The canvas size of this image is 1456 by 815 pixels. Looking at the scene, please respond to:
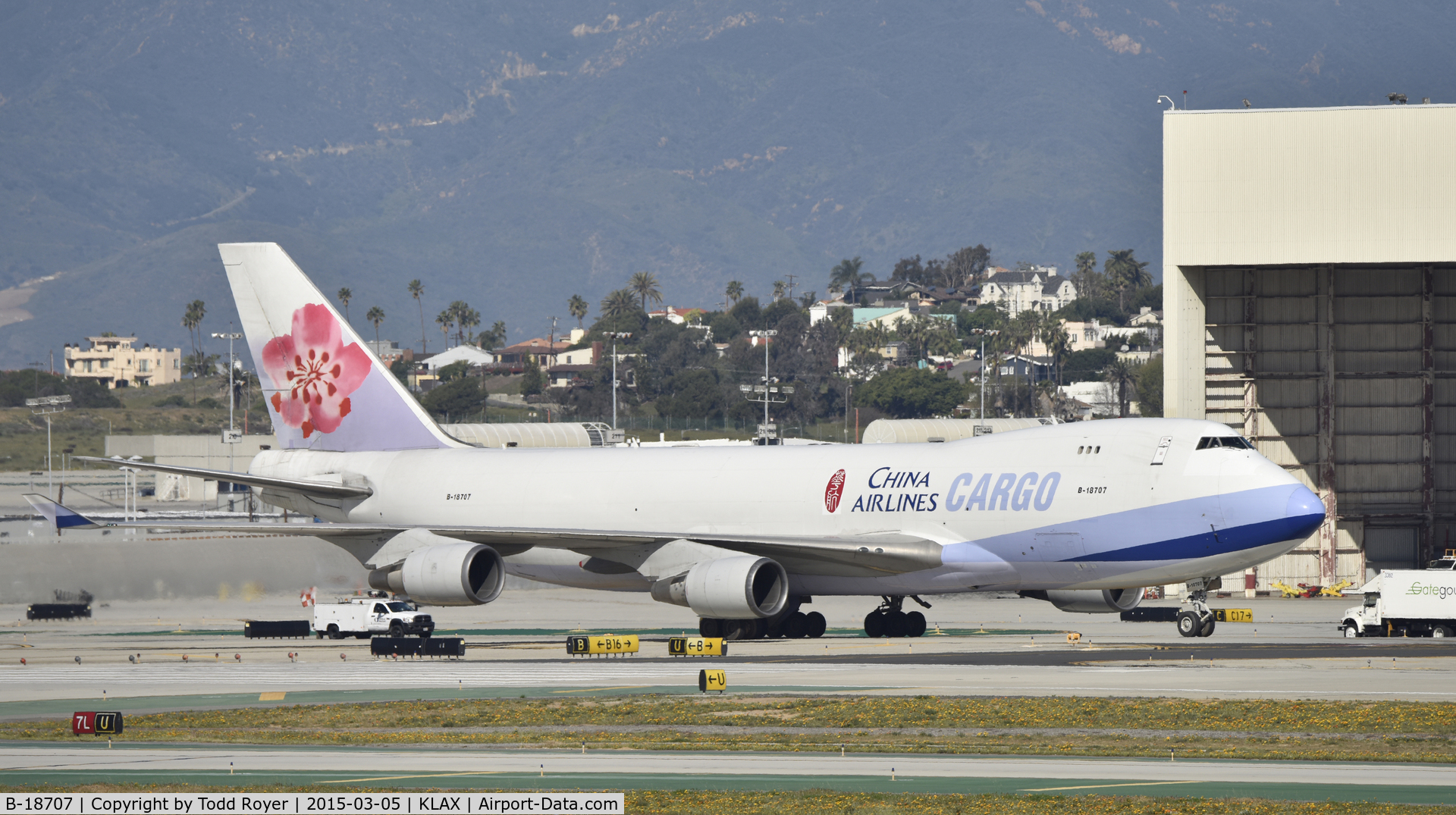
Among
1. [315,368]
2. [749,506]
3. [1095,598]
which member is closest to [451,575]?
[749,506]

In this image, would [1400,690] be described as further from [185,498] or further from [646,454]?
[185,498]

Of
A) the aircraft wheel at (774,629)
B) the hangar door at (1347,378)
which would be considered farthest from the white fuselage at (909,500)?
the hangar door at (1347,378)

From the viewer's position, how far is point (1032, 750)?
21203mm

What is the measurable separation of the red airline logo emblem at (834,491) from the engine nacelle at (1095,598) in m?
4.99

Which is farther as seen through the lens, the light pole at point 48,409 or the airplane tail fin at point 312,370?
the light pole at point 48,409

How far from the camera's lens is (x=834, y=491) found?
4141 centimetres

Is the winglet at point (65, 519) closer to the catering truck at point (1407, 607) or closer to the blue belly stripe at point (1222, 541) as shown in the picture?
the blue belly stripe at point (1222, 541)

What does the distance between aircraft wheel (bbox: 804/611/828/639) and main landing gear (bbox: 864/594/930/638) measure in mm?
1201

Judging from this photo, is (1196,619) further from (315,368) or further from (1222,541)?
(315,368)

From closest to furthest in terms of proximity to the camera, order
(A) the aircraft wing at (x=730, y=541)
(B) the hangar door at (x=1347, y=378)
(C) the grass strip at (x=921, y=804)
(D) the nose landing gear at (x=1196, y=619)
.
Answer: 1. (C) the grass strip at (x=921, y=804)
2. (A) the aircraft wing at (x=730, y=541)
3. (D) the nose landing gear at (x=1196, y=619)
4. (B) the hangar door at (x=1347, y=378)

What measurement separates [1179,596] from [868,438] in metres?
19.3

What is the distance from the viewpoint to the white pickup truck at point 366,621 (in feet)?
172

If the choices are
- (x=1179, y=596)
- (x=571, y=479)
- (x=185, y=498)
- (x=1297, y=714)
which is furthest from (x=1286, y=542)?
(x=185, y=498)

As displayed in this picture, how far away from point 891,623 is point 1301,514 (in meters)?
12.5
